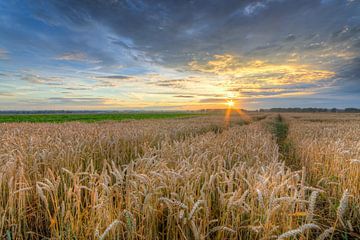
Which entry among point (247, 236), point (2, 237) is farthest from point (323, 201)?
point (2, 237)

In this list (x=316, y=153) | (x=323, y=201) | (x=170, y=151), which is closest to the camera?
(x=323, y=201)

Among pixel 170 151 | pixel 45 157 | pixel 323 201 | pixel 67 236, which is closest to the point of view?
pixel 67 236

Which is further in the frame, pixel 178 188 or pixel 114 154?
pixel 114 154

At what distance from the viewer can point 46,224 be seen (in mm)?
3467

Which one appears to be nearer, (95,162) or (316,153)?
(95,162)

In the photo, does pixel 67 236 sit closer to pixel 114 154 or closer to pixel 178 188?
pixel 178 188

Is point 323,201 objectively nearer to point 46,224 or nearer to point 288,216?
point 288,216

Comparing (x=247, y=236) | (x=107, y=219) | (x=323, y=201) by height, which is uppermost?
(x=107, y=219)

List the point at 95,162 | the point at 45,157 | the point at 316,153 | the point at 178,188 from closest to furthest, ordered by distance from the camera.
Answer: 1. the point at 178,188
2. the point at 45,157
3. the point at 95,162
4. the point at 316,153

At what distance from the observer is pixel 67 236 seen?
8.70 feet

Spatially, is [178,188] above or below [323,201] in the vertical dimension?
above

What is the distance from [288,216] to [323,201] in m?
2.45

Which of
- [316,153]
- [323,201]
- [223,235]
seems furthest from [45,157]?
[316,153]

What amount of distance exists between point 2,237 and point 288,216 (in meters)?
3.53
